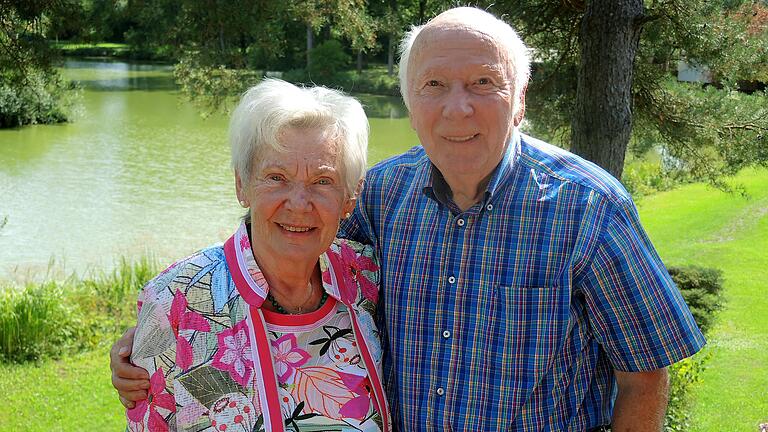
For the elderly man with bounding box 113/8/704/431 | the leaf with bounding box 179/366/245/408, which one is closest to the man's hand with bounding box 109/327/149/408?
the elderly man with bounding box 113/8/704/431

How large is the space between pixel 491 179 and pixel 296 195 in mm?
470

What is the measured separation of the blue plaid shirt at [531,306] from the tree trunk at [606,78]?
2.65 meters

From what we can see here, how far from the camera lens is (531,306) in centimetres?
190

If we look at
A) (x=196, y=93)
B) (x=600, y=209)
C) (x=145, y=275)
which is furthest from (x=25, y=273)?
(x=600, y=209)

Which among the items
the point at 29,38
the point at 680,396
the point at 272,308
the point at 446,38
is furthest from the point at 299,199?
the point at 680,396

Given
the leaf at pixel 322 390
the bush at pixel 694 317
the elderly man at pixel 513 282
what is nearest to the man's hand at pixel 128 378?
the elderly man at pixel 513 282

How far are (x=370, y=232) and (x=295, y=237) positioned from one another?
0.35 metres

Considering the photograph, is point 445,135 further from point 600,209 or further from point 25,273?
point 25,273

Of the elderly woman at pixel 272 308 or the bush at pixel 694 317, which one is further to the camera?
the bush at pixel 694 317

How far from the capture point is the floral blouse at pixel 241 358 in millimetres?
1833

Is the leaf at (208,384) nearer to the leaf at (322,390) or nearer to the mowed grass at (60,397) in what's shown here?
the leaf at (322,390)

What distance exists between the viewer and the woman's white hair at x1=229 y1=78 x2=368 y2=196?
6.22ft

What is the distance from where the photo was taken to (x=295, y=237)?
6.32 ft

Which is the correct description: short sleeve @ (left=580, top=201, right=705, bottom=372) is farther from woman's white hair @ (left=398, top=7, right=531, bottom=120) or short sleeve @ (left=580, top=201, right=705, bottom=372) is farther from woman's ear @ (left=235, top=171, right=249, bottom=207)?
woman's ear @ (left=235, top=171, right=249, bottom=207)
